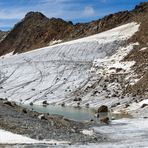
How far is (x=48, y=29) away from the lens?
116 metres

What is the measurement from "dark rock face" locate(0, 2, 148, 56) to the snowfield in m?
9.90

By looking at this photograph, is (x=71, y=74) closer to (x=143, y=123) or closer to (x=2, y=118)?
(x=143, y=123)

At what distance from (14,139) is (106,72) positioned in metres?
45.9

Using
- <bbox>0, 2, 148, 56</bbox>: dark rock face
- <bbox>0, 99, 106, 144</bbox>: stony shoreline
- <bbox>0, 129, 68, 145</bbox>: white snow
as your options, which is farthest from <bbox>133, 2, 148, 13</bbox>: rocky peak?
<bbox>0, 129, 68, 145</bbox>: white snow

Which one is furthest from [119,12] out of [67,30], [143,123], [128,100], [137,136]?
[137,136]

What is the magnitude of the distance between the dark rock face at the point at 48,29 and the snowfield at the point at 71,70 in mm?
9896

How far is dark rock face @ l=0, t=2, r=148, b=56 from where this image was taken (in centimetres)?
10050

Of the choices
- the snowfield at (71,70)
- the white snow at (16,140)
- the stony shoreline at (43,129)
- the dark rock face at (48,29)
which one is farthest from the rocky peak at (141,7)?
the white snow at (16,140)

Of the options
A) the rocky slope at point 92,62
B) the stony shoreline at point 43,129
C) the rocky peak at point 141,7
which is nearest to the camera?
the stony shoreline at point 43,129

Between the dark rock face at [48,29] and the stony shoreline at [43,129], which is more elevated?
the dark rock face at [48,29]

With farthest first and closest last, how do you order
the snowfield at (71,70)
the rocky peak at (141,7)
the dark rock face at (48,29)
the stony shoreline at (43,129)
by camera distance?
the dark rock face at (48,29) < the rocky peak at (141,7) < the snowfield at (71,70) < the stony shoreline at (43,129)

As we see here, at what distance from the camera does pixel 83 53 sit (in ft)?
267

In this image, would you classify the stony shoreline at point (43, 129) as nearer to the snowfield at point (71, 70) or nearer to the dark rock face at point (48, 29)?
the snowfield at point (71, 70)

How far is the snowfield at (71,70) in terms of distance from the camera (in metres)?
63.9
